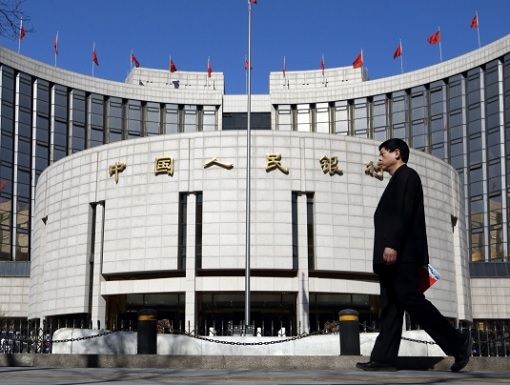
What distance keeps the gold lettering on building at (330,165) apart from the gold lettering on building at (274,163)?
217 cm

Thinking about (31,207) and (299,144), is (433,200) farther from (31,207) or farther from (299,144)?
(31,207)

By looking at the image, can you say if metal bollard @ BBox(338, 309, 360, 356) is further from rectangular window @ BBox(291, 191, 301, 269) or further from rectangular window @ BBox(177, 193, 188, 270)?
rectangular window @ BBox(177, 193, 188, 270)

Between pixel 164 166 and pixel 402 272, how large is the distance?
3772 centimetres

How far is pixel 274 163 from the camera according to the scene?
140 ft

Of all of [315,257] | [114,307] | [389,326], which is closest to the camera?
[389,326]

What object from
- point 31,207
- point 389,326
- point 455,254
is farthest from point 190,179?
point 389,326

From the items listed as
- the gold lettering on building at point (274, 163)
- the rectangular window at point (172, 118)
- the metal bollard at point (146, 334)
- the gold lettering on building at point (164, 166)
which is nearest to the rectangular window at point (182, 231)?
the gold lettering on building at point (164, 166)

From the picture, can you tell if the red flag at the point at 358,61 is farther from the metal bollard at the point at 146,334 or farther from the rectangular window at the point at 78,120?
the metal bollard at the point at 146,334

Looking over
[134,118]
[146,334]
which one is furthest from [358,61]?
[146,334]

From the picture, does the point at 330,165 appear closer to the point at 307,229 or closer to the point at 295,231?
the point at 307,229

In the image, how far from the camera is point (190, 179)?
43.2m

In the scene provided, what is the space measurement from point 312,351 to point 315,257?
61.4 ft

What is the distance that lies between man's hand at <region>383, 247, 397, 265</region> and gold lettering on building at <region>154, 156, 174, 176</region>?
37523 mm

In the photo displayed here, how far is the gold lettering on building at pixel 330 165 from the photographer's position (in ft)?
142
